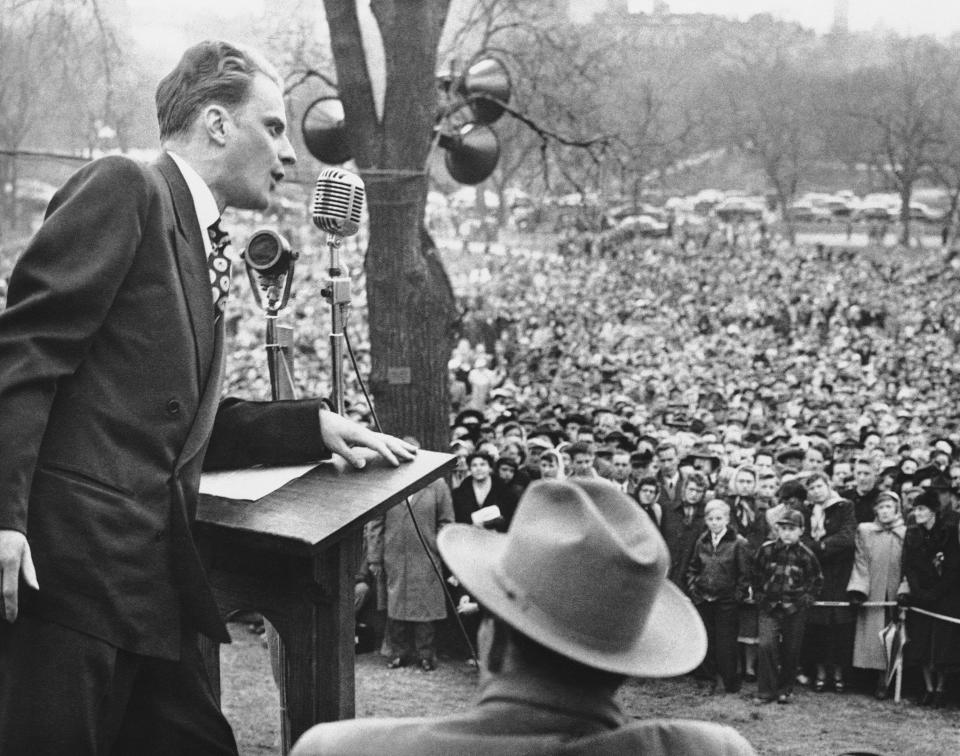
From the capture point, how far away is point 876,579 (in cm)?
796

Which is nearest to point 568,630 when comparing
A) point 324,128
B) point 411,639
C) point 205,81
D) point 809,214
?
point 205,81

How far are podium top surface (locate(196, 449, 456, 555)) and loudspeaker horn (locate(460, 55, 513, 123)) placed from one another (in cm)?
824

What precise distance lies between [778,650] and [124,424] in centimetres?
617

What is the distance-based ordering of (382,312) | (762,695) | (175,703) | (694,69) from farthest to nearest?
(694,69)
(382,312)
(762,695)
(175,703)

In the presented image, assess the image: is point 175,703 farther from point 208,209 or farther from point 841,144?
point 841,144

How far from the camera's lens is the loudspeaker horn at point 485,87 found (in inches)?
417

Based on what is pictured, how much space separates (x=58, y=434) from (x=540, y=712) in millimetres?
1019

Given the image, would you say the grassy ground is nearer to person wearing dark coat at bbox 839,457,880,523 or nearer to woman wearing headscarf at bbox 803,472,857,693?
woman wearing headscarf at bbox 803,472,857,693

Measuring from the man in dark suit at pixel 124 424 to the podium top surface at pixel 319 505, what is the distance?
117 millimetres

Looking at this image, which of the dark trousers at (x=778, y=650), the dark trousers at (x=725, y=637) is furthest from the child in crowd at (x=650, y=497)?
the dark trousers at (x=778, y=650)

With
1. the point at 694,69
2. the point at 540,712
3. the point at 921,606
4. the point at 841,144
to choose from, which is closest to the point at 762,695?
the point at 921,606

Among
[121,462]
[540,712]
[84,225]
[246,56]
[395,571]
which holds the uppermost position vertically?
[246,56]

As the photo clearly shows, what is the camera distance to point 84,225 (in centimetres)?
221

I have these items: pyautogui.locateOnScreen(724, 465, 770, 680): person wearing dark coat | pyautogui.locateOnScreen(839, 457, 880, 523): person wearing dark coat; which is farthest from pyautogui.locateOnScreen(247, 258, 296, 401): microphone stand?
pyautogui.locateOnScreen(839, 457, 880, 523): person wearing dark coat
